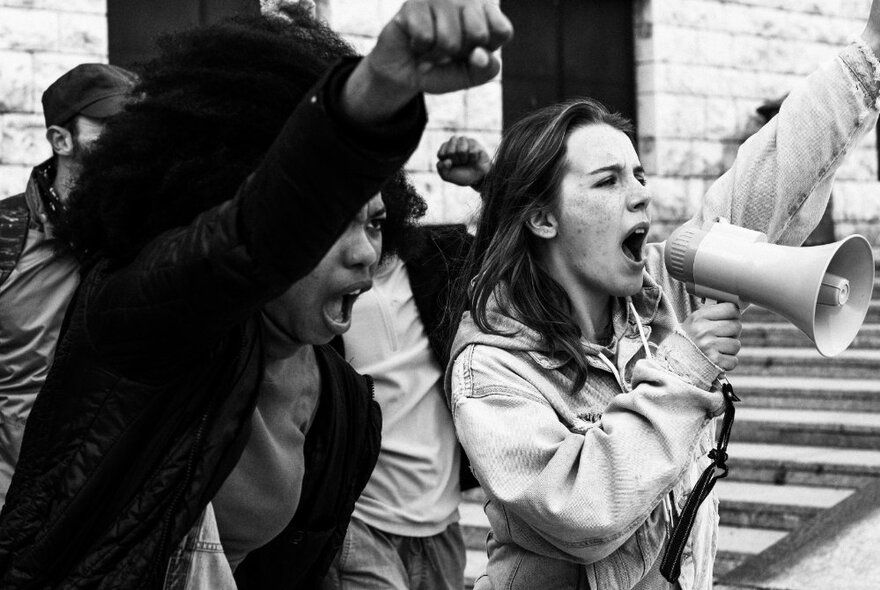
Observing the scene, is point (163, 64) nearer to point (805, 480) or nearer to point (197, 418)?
point (197, 418)

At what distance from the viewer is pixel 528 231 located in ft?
9.74

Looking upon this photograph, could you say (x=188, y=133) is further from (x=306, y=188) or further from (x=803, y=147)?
(x=803, y=147)

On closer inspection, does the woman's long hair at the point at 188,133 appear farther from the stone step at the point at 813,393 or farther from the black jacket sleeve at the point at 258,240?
the stone step at the point at 813,393

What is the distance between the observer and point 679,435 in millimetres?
2498

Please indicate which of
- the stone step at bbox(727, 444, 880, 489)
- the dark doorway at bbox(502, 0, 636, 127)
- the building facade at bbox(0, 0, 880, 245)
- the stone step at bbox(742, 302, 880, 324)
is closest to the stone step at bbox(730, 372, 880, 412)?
the stone step at bbox(727, 444, 880, 489)

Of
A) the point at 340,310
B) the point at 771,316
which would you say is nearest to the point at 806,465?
the point at 771,316

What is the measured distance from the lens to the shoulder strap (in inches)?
144

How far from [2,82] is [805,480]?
16.0 ft

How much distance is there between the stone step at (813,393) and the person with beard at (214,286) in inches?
227

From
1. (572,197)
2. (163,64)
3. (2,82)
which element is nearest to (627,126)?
(572,197)

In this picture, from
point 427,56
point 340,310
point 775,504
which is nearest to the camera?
point 427,56

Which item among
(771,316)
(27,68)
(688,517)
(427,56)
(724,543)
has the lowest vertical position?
(771,316)

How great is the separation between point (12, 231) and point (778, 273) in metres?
2.20

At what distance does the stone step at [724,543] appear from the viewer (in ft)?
19.6
